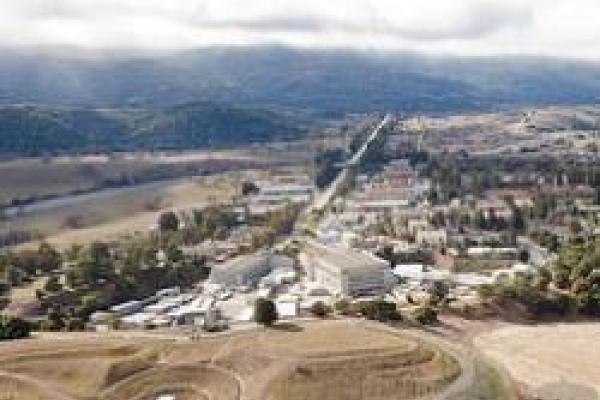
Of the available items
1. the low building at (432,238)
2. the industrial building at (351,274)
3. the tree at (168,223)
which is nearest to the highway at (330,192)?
the tree at (168,223)

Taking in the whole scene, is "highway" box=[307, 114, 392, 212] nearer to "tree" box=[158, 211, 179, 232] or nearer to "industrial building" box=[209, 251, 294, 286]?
"tree" box=[158, 211, 179, 232]

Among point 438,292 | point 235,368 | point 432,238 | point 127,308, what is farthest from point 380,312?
point 432,238

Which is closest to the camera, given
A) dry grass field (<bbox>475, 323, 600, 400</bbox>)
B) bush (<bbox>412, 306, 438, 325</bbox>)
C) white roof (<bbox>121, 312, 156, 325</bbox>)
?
dry grass field (<bbox>475, 323, 600, 400</bbox>)

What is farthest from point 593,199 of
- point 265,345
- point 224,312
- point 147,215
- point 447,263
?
point 265,345

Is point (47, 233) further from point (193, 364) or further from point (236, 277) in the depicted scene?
point (193, 364)

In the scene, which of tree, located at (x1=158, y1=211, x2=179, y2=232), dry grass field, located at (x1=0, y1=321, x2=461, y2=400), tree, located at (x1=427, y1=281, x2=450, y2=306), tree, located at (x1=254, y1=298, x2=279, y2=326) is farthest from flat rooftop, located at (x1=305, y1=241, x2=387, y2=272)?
dry grass field, located at (x1=0, y1=321, x2=461, y2=400)
